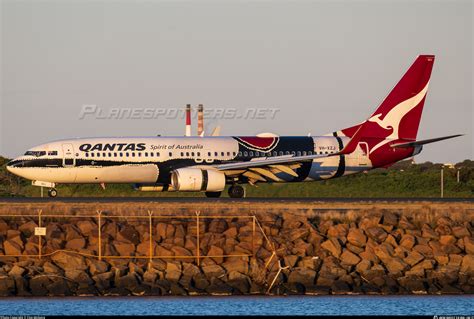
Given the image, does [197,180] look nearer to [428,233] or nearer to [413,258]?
[428,233]

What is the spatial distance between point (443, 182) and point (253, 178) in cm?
1593

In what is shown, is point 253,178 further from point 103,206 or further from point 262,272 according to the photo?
point 262,272

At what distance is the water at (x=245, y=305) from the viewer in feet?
104

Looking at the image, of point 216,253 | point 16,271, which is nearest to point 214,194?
point 216,253

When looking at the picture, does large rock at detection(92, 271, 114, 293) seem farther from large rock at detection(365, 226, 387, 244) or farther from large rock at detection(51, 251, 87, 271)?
large rock at detection(365, 226, 387, 244)

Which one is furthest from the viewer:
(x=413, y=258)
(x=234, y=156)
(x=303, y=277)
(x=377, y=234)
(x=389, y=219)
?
(x=234, y=156)

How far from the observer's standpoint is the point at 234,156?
5662 cm

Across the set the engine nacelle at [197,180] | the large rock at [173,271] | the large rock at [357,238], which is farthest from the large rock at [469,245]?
the engine nacelle at [197,180]

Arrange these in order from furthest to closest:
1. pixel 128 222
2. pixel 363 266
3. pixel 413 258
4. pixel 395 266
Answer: pixel 128 222 → pixel 413 258 → pixel 395 266 → pixel 363 266

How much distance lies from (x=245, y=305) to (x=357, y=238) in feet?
22.2

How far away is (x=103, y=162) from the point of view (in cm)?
5459

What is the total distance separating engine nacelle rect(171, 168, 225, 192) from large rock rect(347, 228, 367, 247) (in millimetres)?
15320

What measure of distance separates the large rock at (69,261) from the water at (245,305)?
2.17 metres

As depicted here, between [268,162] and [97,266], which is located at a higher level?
[268,162]
